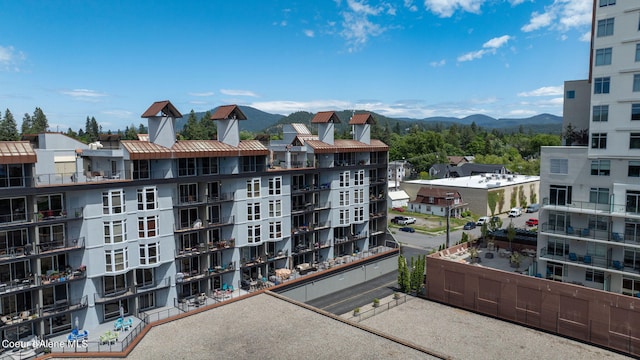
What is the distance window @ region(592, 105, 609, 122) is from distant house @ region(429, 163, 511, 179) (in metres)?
74.5

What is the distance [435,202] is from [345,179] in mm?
41290

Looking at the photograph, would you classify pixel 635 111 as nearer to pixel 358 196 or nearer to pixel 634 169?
pixel 634 169

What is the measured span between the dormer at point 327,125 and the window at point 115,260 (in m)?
25.3

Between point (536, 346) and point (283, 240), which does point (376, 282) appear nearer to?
point (283, 240)

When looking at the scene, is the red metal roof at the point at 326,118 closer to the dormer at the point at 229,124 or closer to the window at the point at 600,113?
the dormer at the point at 229,124

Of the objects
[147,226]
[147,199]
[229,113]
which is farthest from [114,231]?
[229,113]

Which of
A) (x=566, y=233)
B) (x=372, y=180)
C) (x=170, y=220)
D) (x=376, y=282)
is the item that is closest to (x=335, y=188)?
(x=372, y=180)

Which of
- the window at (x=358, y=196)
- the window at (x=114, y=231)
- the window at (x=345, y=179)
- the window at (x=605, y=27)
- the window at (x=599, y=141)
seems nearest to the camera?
the window at (x=114, y=231)

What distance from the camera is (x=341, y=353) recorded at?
94.6 ft

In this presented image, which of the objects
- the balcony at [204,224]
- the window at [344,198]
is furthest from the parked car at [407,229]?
the balcony at [204,224]

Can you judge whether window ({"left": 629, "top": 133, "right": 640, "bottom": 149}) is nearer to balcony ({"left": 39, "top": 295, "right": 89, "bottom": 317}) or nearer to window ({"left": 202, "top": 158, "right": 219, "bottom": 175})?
window ({"left": 202, "top": 158, "right": 219, "bottom": 175})

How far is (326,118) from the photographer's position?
169 ft

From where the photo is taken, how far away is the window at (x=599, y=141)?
37812mm

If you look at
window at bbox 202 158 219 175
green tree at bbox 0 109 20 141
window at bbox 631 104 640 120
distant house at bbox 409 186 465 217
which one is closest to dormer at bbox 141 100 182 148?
window at bbox 202 158 219 175
